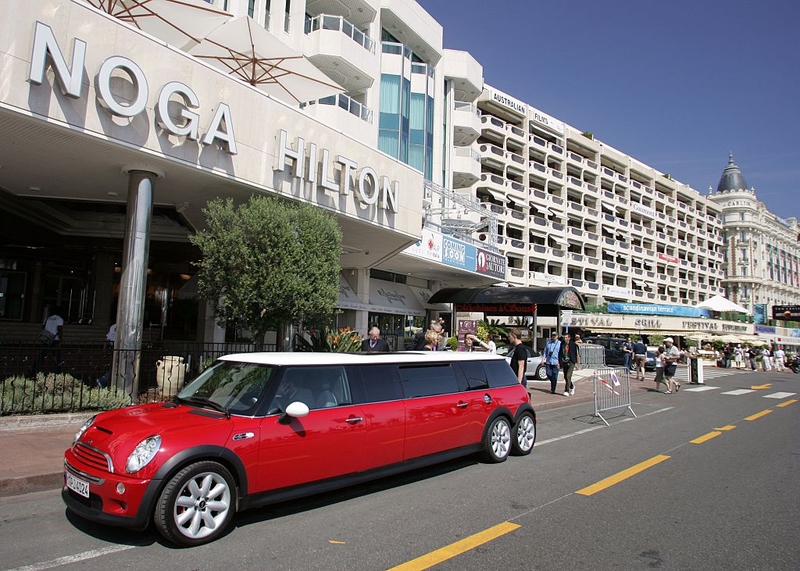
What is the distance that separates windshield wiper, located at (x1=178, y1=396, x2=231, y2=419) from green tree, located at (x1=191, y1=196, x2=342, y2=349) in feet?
18.0

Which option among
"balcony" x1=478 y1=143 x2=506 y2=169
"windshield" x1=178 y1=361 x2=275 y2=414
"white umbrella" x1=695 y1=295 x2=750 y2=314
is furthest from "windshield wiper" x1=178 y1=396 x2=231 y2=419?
"white umbrella" x1=695 y1=295 x2=750 y2=314

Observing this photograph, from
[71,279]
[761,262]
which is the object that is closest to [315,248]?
[71,279]

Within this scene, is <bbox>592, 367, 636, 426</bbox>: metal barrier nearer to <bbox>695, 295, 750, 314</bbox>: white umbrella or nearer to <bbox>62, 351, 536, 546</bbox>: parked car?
<bbox>62, 351, 536, 546</bbox>: parked car

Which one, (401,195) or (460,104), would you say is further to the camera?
(460,104)

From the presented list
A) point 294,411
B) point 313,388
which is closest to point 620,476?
point 313,388

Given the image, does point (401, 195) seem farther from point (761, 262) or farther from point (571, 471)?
point (761, 262)

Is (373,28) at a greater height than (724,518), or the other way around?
(373,28)

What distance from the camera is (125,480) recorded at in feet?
13.8

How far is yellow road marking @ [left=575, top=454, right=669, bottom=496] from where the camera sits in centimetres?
619

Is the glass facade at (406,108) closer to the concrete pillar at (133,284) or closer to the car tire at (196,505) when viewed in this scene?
the concrete pillar at (133,284)

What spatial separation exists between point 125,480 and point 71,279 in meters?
19.5

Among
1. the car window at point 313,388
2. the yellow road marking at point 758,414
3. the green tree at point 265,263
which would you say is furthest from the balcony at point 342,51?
the car window at point 313,388

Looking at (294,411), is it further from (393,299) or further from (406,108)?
(406,108)

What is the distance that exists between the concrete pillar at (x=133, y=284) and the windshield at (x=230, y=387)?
527 cm
